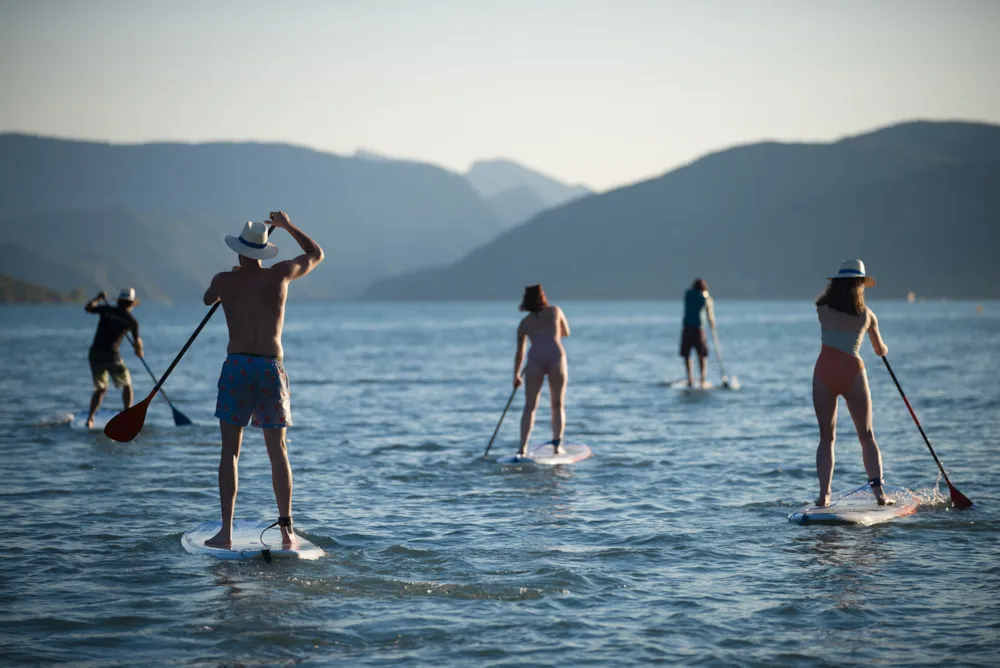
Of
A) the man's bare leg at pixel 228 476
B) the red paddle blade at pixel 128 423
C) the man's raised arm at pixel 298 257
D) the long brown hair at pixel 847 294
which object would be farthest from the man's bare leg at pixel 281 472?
the long brown hair at pixel 847 294

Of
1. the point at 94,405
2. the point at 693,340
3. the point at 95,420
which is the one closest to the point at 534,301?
the point at 94,405

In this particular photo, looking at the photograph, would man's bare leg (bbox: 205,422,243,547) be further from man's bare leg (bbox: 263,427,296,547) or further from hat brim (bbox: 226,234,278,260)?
hat brim (bbox: 226,234,278,260)

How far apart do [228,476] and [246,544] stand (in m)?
0.61

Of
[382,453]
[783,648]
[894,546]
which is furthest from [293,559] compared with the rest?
[382,453]

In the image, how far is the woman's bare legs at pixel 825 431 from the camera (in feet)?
29.9

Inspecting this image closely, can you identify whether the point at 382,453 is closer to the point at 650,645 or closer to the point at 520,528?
the point at 520,528

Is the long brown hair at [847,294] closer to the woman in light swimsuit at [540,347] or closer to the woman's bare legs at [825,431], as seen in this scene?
the woman's bare legs at [825,431]

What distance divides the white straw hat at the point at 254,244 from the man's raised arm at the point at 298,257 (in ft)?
0.37

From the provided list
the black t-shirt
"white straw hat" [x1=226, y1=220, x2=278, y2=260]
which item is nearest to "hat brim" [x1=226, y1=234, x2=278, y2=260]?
"white straw hat" [x1=226, y1=220, x2=278, y2=260]

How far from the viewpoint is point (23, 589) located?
7363mm

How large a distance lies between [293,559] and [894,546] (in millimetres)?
4736

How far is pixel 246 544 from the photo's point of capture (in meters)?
8.14

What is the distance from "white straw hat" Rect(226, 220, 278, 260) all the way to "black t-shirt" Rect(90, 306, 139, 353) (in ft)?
28.4

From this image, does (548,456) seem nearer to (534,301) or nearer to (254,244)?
(534,301)
